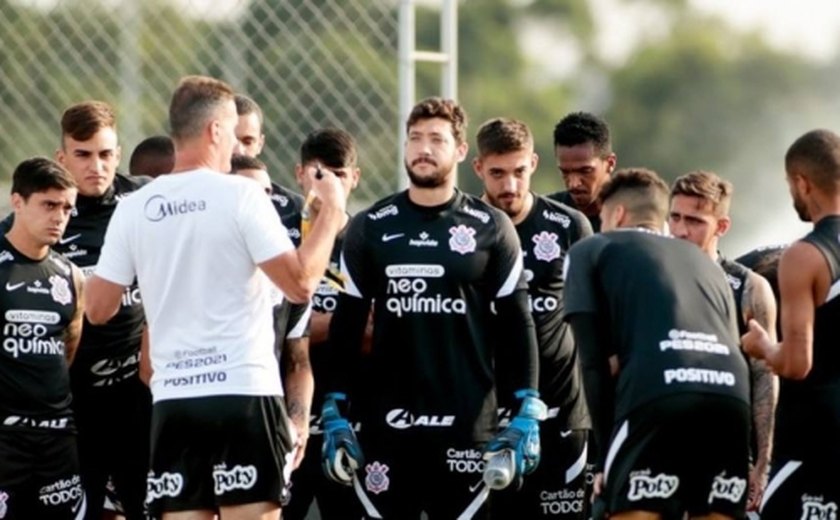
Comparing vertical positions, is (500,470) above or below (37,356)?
below

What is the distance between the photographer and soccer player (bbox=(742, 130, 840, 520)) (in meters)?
8.33

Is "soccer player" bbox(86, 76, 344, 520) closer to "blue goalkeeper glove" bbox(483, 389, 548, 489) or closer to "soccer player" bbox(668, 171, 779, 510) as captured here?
"blue goalkeeper glove" bbox(483, 389, 548, 489)

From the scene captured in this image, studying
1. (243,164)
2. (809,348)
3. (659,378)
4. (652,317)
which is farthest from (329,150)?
(809,348)

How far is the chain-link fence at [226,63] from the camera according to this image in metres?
12.0

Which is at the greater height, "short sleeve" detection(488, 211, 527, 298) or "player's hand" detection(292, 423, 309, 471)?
"short sleeve" detection(488, 211, 527, 298)

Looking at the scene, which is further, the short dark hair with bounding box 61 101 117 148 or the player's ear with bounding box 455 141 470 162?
the short dark hair with bounding box 61 101 117 148

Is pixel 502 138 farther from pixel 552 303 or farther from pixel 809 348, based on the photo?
pixel 809 348

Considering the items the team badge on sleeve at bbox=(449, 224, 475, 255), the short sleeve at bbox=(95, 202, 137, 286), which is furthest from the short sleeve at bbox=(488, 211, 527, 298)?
the short sleeve at bbox=(95, 202, 137, 286)

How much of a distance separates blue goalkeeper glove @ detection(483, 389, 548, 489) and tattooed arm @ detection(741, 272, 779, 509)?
103 centimetres

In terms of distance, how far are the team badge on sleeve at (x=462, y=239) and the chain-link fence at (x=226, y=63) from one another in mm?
2366

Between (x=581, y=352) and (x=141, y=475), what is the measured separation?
3180 mm

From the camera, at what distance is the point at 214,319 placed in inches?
326

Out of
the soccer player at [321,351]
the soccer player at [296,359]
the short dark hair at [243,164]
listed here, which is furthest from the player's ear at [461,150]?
the short dark hair at [243,164]

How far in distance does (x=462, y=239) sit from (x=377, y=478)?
1.20 meters
